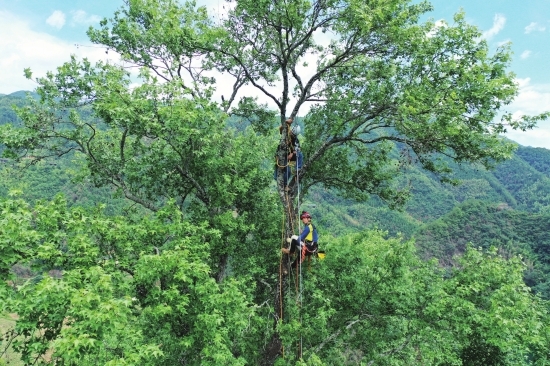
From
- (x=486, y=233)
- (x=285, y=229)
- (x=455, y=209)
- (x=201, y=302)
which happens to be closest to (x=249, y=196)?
(x=285, y=229)

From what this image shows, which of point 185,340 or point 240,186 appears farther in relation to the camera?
point 240,186

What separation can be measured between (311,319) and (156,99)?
634 centimetres

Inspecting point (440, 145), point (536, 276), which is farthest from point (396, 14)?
point (536, 276)

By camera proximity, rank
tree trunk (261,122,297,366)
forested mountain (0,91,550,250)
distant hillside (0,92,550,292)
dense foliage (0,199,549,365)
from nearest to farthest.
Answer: dense foliage (0,199,549,365) → tree trunk (261,122,297,366) → distant hillside (0,92,550,292) → forested mountain (0,91,550,250)

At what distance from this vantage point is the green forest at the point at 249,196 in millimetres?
6625

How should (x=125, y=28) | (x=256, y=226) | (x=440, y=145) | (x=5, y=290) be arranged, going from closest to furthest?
(x=5, y=290) < (x=440, y=145) < (x=125, y=28) < (x=256, y=226)

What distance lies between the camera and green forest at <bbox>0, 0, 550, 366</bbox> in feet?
21.7

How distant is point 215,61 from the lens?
408 inches

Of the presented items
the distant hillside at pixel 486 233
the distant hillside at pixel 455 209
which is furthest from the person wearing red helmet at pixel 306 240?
the distant hillside at pixel 486 233

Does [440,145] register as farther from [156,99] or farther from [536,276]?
[536,276]

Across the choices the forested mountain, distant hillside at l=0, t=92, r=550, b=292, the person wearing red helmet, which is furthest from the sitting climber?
the forested mountain

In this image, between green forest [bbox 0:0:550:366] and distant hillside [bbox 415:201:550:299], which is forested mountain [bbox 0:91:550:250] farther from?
green forest [bbox 0:0:550:366]

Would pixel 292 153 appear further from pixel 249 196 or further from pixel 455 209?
pixel 455 209

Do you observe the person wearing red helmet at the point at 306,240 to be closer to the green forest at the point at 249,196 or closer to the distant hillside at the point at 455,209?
the green forest at the point at 249,196
